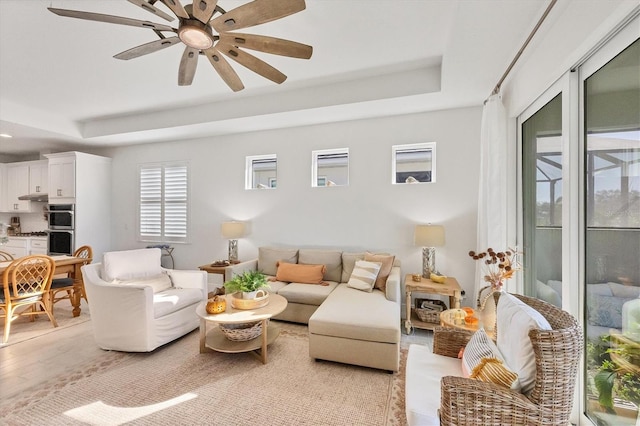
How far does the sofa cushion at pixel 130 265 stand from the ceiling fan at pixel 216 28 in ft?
7.28

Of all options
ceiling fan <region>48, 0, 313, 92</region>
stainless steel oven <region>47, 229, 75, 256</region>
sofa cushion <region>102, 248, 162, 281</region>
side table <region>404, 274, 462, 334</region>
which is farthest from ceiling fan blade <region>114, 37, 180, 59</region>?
stainless steel oven <region>47, 229, 75, 256</region>

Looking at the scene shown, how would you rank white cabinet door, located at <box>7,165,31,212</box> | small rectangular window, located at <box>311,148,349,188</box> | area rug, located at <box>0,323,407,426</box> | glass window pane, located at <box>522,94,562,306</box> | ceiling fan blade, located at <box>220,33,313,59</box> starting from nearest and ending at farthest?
1. ceiling fan blade, located at <box>220,33,313,59</box>
2. area rug, located at <box>0,323,407,426</box>
3. glass window pane, located at <box>522,94,562,306</box>
4. small rectangular window, located at <box>311,148,349,188</box>
5. white cabinet door, located at <box>7,165,31,212</box>

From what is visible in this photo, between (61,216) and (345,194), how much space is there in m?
5.57

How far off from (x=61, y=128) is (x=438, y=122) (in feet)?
20.1

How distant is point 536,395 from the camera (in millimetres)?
1182

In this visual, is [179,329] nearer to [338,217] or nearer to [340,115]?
[338,217]

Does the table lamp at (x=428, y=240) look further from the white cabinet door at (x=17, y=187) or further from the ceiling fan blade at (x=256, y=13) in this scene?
the white cabinet door at (x=17, y=187)

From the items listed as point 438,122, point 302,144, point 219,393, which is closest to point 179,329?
point 219,393

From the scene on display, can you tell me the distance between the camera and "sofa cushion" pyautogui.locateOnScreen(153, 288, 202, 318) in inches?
104

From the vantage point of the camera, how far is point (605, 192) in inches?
60.3

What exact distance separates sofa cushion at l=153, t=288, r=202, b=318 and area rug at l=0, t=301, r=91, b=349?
1398 mm

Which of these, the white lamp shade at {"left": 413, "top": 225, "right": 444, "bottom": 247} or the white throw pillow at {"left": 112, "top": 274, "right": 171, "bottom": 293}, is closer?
the white throw pillow at {"left": 112, "top": 274, "right": 171, "bottom": 293}

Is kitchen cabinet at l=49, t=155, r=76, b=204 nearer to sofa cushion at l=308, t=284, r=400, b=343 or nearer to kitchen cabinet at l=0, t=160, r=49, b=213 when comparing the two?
kitchen cabinet at l=0, t=160, r=49, b=213

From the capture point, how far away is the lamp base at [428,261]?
11.1 ft
